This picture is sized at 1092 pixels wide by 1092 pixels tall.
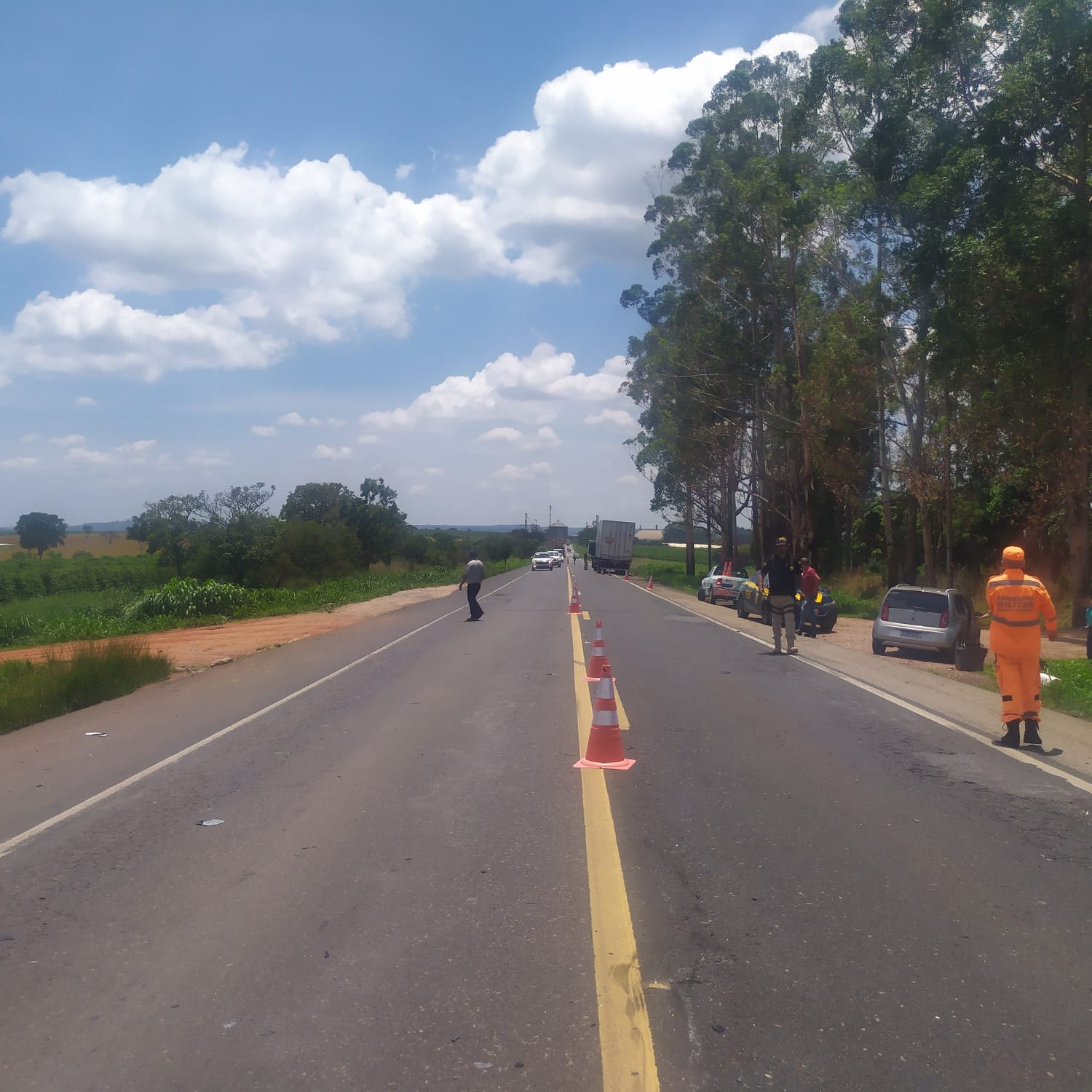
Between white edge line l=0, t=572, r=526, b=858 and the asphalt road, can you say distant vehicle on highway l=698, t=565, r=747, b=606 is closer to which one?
white edge line l=0, t=572, r=526, b=858

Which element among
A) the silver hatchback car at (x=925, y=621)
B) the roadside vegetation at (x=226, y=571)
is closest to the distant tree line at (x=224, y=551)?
the roadside vegetation at (x=226, y=571)

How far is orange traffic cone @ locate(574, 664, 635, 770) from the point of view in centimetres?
815

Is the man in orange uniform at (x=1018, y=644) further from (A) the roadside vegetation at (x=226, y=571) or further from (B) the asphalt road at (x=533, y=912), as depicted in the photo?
(A) the roadside vegetation at (x=226, y=571)

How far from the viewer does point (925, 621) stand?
58.8 ft

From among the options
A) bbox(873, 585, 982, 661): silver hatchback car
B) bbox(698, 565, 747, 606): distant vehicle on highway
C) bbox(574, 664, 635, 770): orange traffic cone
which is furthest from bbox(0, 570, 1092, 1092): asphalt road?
bbox(698, 565, 747, 606): distant vehicle on highway

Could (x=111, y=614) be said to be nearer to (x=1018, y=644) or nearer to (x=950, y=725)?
(x=950, y=725)

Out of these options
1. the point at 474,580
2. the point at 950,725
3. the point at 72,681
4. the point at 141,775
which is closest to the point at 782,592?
the point at 950,725

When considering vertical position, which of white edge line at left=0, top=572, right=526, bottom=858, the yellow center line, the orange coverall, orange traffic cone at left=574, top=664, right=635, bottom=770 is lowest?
white edge line at left=0, top=572, right=526, bottom=858

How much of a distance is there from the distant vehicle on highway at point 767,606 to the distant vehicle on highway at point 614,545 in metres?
40.0

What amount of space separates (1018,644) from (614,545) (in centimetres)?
6094

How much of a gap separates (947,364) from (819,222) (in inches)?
499

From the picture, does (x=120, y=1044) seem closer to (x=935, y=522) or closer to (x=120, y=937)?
(x=120, y=937)

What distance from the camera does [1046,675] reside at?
13.3m

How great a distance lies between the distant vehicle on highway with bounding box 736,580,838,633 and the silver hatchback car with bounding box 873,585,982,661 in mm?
1731
